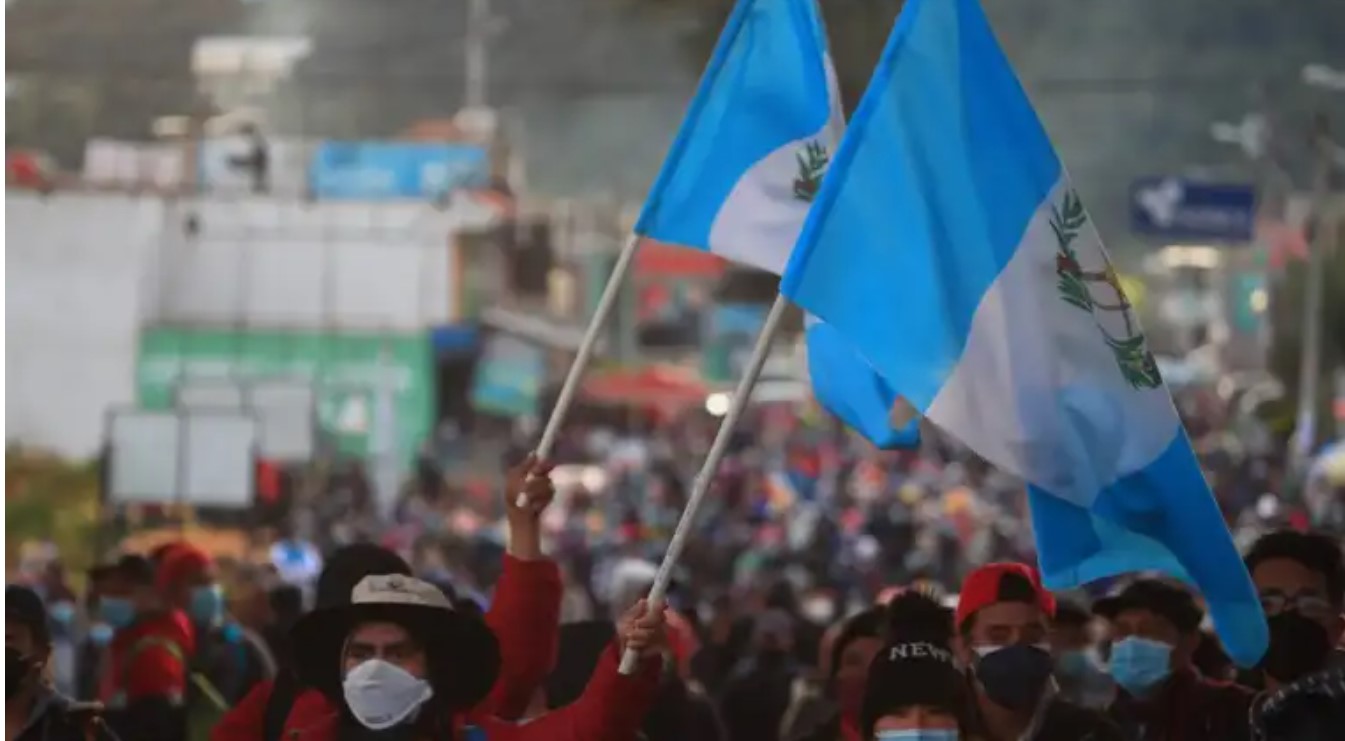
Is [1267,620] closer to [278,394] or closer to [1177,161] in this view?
[278,394]

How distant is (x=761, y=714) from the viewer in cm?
995

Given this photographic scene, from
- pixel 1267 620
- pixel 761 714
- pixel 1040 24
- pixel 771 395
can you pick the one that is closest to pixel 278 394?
pixel 1040 24

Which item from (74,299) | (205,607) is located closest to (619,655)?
(205,607)

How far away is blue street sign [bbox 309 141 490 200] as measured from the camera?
32.5 metres

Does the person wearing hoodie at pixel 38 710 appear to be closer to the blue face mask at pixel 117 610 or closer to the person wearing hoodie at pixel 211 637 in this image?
the blue face mask at pixel 117 610

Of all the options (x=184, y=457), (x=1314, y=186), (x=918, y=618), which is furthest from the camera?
(x=1314, y=186)

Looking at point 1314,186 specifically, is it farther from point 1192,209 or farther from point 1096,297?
point 1096,297

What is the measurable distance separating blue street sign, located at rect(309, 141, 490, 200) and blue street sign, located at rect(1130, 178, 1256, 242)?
28.4 feet

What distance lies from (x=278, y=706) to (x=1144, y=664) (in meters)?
1.67

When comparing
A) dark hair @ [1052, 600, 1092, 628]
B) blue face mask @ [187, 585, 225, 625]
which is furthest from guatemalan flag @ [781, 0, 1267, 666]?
blue face mask @ [187, 585, 225, 625]

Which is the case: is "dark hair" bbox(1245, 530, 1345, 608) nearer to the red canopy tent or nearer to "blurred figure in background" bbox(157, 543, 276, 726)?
"blurred figure in background" bbox(157, 543, 276, 726)

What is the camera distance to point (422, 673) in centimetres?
488

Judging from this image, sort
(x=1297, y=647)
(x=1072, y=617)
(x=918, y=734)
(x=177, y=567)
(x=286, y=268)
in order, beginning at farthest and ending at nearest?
(x=286, y=268), (x=177, y=567), (x=1072, y=617), (x=1297, y=647), (x=918, y=734)

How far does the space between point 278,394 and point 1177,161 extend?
951cm
